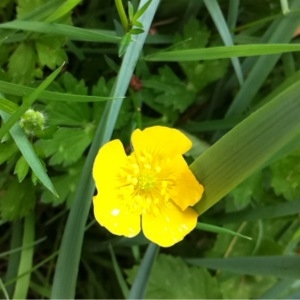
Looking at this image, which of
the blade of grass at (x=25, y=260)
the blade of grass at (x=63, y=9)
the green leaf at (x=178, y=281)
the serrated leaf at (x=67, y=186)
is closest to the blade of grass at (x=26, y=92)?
the blade of grass at (x=63, y=9)


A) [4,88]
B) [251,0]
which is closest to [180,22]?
[251,0]

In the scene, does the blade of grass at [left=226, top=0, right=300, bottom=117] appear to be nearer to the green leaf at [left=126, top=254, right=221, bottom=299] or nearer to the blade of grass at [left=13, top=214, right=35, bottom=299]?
the green leaf at [left=126, top=254, right=221, bottom=299]

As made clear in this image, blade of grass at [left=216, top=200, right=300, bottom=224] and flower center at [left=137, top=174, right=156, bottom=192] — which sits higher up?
flower center at [left=137, top=174, right=156, bottom=192]

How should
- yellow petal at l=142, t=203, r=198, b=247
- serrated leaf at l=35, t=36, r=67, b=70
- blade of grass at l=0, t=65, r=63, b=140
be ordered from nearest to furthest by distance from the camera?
blade of grass at l=0, t=65, r=63, b=140 < yellow petal at l=142, t=203, r=198, b=247 < serrated leaf at l=35, t=36, r=67, b=70

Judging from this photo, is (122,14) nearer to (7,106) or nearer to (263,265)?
(7,106)

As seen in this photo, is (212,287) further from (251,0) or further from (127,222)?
(251,0)

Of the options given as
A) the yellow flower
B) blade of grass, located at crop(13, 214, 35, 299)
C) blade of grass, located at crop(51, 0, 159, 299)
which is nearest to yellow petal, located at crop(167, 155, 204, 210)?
the yellow flower

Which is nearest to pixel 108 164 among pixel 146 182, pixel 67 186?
pixel 146 182

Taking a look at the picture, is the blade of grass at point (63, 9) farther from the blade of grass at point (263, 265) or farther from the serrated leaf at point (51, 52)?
the blade of grass at point (263, 265)
